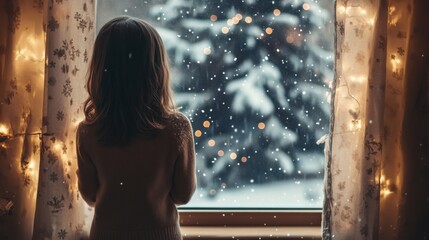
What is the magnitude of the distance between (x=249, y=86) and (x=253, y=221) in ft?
1.81

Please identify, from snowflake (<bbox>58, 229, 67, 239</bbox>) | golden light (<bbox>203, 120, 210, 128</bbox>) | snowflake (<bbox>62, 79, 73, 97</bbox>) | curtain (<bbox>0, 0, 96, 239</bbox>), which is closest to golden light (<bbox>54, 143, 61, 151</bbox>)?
curtain (<bbox>0, 0, 96, 239</bbox>)

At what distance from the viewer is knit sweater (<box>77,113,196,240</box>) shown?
1.30 m

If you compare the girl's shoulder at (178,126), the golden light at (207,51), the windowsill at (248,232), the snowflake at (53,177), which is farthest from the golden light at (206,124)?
the girl's shoulder at (178,126)

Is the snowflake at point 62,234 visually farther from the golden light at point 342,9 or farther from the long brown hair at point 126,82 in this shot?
the golden light at point 342,9

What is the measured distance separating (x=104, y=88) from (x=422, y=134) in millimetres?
1138

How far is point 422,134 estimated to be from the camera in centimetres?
181

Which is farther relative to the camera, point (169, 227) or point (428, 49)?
point (428, 49)

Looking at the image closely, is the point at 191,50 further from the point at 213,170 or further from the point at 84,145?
the point at 84,145

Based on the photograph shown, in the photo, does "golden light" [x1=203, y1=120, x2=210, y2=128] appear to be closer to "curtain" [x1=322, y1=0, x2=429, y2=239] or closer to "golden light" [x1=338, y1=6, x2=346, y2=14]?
"curtain" [x1=322, y1=0, x2=429, y2=239]

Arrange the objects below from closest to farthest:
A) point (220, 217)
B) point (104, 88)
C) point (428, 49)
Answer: point (104, 88), point (428, 49), point (220, 217)

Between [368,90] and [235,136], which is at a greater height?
[368,90]

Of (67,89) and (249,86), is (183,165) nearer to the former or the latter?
(67,89)

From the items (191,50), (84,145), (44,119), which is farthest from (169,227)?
(191,50)

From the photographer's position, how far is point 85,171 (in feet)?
4.52
